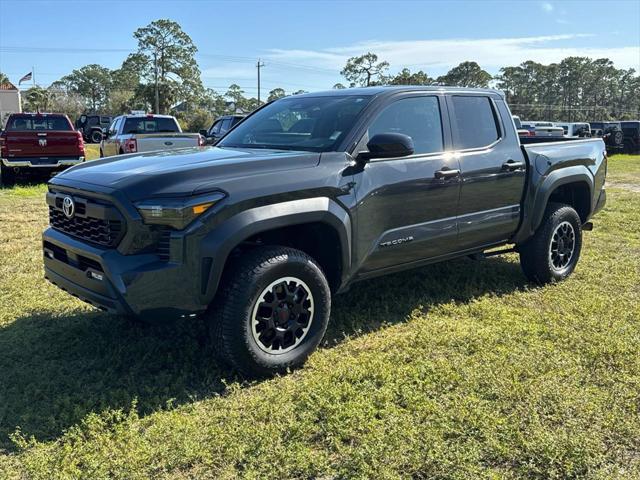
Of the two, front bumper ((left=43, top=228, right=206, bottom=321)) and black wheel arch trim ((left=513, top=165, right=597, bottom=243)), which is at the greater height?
black wheel arch trim ((left=513, top=165, right=597, bottom=243))

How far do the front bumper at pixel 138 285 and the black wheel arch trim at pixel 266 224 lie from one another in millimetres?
147

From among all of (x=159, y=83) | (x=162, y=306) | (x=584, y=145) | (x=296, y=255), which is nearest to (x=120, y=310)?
(x=162, y=306)

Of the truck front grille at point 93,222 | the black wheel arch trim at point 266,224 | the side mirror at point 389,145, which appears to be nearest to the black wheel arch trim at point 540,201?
the side mirror at point 389,145

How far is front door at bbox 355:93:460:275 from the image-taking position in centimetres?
405

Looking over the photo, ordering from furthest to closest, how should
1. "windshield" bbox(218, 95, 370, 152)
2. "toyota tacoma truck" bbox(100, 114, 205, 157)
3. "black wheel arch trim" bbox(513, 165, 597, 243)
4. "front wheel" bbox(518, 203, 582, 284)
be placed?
"toyota tacoma truck" bbox(100, 114, 205, 157) < "front wheel" bbox(518, 203, 582, 284) < "black wheel arch trim" bbox(513, 165, 597, 243) < "windshield" bbox(218, 95, 370, 152)

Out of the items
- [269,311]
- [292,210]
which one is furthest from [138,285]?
[292,210]

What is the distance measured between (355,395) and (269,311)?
742mm

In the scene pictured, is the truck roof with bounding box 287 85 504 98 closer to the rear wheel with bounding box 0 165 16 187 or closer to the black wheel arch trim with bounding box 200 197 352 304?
the black wheel arch trim with bounding box 200 197 352 304

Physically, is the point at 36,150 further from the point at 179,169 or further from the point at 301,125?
the point at 179,169

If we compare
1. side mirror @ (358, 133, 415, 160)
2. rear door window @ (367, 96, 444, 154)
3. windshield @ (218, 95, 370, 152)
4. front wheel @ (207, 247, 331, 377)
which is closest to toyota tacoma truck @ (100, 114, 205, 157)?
windshield @ (218, 95, 370, 152)

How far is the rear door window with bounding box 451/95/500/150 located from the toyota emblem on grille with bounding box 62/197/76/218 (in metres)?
2.94

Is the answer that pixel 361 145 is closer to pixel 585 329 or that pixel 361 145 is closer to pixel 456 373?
pixel 456 373

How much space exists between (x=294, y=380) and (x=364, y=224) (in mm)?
1162

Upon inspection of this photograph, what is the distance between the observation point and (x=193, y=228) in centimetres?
322
